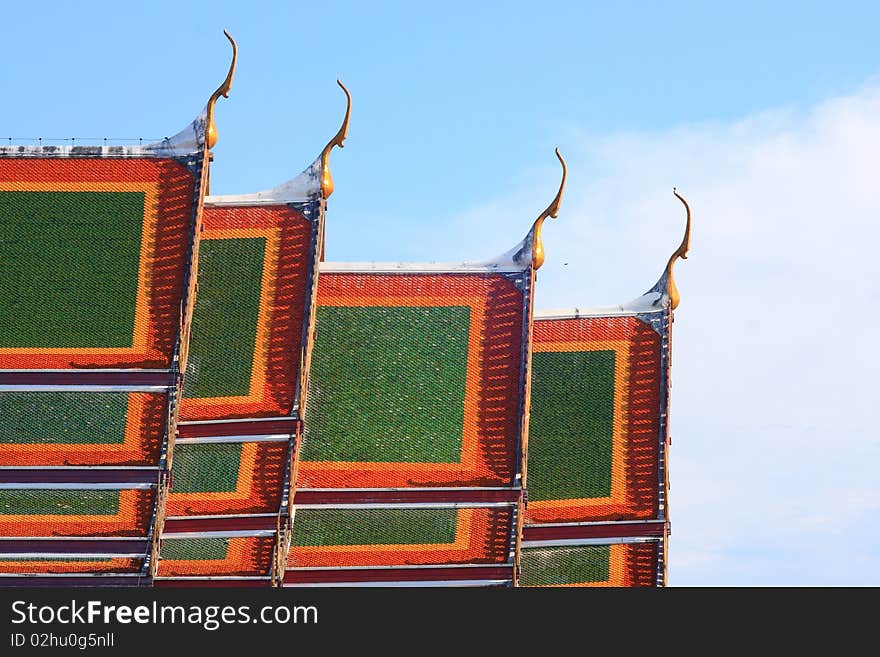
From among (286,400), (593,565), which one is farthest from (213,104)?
(593,565)

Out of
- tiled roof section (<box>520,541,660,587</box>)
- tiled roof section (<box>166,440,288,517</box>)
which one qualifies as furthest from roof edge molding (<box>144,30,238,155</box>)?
tiled roof section (<box>520,541,660,587</box>)

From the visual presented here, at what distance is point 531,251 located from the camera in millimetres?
52375

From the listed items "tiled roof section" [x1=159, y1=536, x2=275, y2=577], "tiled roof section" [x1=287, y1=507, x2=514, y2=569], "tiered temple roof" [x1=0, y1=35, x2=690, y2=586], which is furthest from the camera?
"tiled roof section" [x1=287, y1=507, x2=514, y2=569]

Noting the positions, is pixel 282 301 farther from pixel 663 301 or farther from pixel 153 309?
pixel 663 301

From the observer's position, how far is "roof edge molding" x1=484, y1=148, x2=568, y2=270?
172 ft

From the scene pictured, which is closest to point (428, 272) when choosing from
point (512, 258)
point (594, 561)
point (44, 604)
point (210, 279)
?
point (512, 258)

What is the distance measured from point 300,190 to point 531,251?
23.8ft

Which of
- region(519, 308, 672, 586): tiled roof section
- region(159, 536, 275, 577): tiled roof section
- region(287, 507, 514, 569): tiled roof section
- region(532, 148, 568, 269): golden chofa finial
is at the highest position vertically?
region(532, 148, 568, 269): golden chofa finial

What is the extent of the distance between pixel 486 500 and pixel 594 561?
4.46 metres

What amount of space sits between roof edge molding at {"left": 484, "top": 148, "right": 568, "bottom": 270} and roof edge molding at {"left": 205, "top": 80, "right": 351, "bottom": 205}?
229 inches

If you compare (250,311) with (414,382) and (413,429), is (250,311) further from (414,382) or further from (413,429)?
(413,429)

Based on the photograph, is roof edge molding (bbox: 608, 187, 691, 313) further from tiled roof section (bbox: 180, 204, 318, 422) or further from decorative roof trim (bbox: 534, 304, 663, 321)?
tiled roof section (bbox: 180, 204, 318, 422)

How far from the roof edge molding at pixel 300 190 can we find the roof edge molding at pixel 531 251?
19.1 feet

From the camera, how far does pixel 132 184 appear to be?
4922 cm
